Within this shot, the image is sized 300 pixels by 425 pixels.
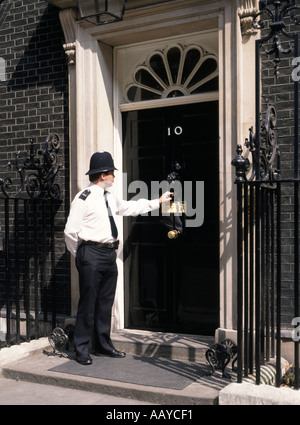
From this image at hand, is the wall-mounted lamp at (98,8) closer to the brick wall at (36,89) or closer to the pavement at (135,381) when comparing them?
the brick wall at (36,89)

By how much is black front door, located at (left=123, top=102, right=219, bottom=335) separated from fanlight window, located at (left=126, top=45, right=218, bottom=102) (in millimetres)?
190

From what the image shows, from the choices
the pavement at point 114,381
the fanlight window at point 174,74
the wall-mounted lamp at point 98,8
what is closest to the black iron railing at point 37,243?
the pavement at point 114,381

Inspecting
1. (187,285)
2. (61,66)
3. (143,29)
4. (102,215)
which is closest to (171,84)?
(143,29)

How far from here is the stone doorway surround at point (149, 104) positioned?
17.6ft

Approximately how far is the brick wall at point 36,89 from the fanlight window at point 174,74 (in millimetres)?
894

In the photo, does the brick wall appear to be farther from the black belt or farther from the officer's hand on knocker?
the officer's hand on knocker

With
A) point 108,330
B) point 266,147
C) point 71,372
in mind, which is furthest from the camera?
point 108,330

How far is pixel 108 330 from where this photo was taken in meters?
5.64

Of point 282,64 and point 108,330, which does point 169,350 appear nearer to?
point 108,330

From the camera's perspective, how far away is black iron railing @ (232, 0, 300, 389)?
4.18m

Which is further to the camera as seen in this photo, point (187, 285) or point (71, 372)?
point (187, 285)

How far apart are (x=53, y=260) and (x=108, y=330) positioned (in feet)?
4.07

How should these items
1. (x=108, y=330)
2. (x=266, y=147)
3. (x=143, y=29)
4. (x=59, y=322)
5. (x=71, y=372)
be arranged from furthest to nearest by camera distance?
1. (x=59, y=322)
2. (x=143, y=29)
3. (x=108, y=330)
4. (x=71, y=372)
5. (x=266, y=147)

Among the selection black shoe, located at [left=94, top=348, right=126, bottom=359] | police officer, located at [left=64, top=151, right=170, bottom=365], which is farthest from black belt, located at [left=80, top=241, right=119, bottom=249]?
black shoe, located at [left=94, top=348, right=126, bottom=359]
